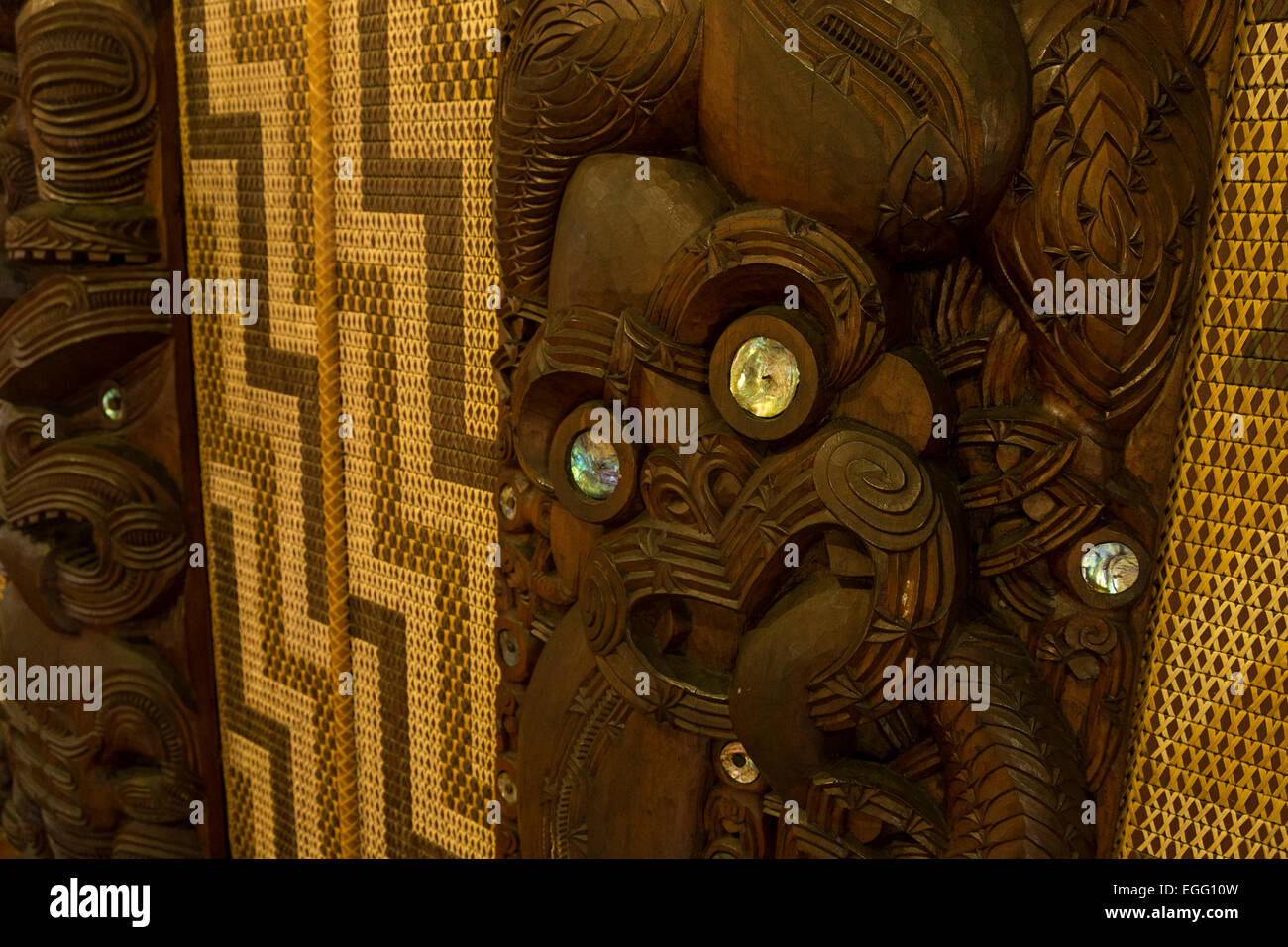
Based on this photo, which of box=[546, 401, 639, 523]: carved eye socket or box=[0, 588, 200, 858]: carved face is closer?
box=[546, 401, 639, 523]: carved eye socket

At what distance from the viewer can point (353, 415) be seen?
1206 mm

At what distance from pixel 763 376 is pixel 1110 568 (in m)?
0.25

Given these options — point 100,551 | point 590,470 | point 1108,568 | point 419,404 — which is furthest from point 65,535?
point 1108,568

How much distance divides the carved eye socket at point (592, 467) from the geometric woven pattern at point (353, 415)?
0.65 ft

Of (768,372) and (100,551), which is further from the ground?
(768,372)

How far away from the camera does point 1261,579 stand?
0.69 m

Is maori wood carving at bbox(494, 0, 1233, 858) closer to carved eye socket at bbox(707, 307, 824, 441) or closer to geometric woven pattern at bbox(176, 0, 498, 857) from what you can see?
carved eye socket at bbox(707, 307, 824, 441)

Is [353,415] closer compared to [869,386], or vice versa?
[869,386]

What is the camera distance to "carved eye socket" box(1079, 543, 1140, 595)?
72 cm

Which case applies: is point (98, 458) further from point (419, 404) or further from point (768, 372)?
point (768, 372)

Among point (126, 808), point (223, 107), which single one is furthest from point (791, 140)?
point (126, 808)

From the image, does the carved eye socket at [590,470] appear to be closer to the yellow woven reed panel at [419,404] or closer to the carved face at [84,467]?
the yellow woven reed panel at [419,404]

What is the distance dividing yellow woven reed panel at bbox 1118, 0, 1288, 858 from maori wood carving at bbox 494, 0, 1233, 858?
0.02m

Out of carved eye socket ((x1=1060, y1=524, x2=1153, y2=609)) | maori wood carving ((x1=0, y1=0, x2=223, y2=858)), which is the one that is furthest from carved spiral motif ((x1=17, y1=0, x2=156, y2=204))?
carved eye socket ((x1=1060, y1=524, x2=1153, y2=609))
